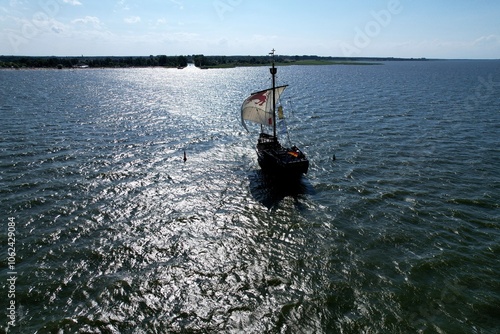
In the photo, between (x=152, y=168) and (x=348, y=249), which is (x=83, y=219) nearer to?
(x=152, y=168)

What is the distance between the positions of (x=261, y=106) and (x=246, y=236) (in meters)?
22.8

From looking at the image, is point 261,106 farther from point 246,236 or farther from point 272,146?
point 246,236

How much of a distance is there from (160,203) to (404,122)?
5148 cm

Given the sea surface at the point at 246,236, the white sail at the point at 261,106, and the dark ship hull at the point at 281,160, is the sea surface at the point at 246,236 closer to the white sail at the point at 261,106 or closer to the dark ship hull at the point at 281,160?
the dark ship hull at the point at 281,160

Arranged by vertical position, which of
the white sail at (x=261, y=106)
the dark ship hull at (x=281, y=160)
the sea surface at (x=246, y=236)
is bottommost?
the sea surface at (x=246, y=236)

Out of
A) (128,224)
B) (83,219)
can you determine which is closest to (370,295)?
(128,224)

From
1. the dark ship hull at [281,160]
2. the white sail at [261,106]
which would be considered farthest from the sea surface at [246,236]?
the white sail at [261,106]

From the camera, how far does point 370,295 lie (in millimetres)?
19484

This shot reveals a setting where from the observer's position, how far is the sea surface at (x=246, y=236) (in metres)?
18.2

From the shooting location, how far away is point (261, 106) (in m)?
43.1

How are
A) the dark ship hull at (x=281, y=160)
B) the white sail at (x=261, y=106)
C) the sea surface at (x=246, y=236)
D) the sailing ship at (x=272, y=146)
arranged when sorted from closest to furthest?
1. the sea surface at (x=246, y=236)
2. the dark ship hull at (x=281, y=160)
3. the sailing ship at (x=272, y=146)
4. the white sail at (x=261, y=106)

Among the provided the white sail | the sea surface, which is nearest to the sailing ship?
the white sail

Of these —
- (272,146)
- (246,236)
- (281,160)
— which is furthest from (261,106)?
(246,236)

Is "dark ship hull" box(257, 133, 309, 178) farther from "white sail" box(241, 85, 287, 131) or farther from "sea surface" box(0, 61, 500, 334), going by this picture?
"white sail" box(241, 85, 287, 131)
